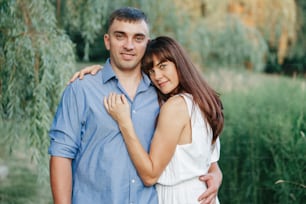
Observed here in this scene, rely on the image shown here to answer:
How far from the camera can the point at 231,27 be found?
355 inches

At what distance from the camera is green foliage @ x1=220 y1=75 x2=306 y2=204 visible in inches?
168

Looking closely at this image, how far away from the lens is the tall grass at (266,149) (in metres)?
4.28

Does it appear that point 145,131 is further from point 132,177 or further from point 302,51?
point 302,51

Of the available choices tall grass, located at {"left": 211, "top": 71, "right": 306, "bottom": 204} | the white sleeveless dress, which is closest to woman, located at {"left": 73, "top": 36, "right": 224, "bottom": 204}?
the white sleeveless dress

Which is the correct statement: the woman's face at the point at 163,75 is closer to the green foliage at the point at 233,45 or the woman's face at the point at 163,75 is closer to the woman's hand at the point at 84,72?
the woman's hand at the point at 84,72

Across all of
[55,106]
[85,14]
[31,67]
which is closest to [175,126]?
[31,67]

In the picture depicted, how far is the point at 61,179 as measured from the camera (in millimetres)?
2357

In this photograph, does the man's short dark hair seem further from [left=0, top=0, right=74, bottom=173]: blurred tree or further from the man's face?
[left=0, top=0, right=74, bottom=173]: blurred tree

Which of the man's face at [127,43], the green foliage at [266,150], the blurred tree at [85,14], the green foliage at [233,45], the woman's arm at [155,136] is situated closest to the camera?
the woman's arm at [155,136]

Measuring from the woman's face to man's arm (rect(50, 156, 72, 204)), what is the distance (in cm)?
50

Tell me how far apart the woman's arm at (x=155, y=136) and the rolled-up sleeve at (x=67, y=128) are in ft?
0.42

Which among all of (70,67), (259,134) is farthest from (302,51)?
(70,67)

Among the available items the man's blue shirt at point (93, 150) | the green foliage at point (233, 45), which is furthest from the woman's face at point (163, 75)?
the green foliage at point (233, 45)

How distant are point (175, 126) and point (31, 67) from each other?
178 cm
